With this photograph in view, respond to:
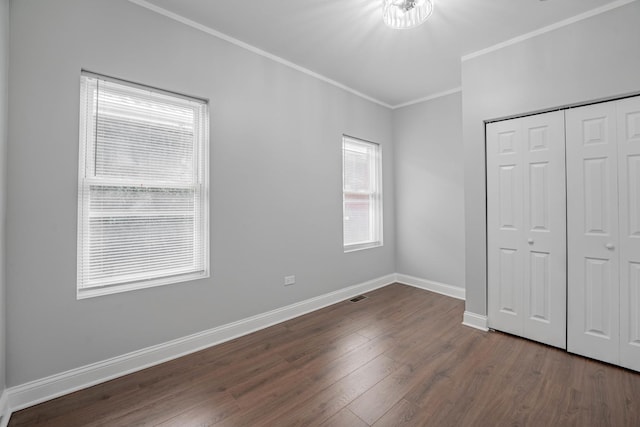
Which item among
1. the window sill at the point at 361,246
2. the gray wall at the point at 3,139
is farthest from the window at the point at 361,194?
the gray wall at the point at 3,139

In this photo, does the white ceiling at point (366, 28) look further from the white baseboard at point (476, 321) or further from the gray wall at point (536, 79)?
the white baseboard at point (476, 321)

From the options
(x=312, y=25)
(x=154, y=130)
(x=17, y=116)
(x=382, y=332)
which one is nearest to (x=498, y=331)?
(x=382, y=332)

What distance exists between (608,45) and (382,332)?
10.5ft

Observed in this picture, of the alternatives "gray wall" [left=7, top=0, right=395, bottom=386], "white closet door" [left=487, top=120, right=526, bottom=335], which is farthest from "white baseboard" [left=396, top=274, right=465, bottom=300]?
"gray wall" [left=7, top=0, right=395, bottom=386]

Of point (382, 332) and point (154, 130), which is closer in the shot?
point (154, 130)

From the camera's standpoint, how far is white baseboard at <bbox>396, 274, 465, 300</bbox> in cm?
393

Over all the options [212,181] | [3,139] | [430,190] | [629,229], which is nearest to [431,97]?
[430,190]

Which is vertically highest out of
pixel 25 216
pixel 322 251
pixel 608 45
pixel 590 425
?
pixel 608 45

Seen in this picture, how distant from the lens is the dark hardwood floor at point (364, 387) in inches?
67.1

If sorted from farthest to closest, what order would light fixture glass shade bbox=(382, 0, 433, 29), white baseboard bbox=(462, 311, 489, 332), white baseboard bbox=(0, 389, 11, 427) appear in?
white baseboard bbox=(462, 311, 489, 332), light fixture glass shade bbox=(382, 0, 433, 29), white baseboard bbox=(0, 389, 11, 427)

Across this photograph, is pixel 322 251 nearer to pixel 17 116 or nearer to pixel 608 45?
pixel 17 116

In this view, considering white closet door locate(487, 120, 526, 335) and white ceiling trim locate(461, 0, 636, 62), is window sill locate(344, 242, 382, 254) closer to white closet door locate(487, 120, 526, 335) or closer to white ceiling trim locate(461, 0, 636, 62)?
white closet door locate(487, 120, 526, 335)

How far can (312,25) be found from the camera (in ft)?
8.38

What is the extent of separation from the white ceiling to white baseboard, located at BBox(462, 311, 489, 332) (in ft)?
9.40
